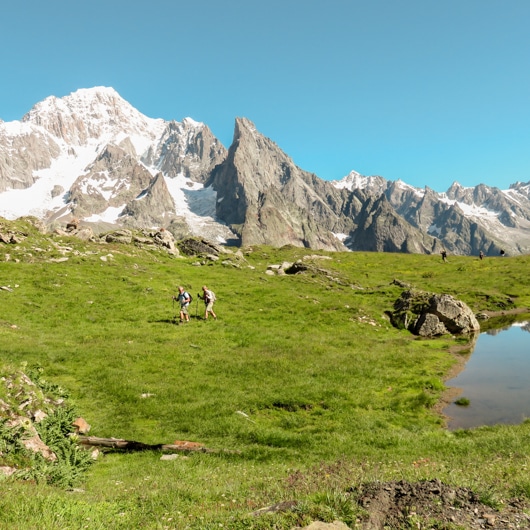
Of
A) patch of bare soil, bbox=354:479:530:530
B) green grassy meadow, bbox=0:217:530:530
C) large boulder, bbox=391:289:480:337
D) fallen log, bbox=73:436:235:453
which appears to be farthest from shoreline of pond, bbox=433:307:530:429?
fallen log, bbox=73:436:235:453

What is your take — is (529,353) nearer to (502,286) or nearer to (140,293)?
(502,286)

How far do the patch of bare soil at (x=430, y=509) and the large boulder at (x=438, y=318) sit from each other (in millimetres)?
29270

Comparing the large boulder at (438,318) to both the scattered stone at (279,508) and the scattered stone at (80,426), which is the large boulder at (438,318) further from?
the scattered stone at (279,508)

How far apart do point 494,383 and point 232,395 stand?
54.1 ft

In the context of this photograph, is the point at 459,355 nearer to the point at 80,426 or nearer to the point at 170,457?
the point at 170,457

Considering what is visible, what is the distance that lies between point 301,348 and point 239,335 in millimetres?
5357

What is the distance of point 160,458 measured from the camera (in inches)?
518

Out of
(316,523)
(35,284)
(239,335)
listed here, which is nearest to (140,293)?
(35,284)

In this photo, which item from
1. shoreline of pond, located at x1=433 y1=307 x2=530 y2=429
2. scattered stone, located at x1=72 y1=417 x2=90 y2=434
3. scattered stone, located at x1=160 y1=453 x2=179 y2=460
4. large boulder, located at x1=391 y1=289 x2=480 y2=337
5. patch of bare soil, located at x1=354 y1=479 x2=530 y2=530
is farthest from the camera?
large boulder, located at x1=391 y1=289 x2=480 y2=337

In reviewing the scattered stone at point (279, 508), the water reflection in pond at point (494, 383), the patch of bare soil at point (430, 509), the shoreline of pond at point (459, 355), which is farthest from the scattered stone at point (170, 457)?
the water reflection in pond at point (494, 383)

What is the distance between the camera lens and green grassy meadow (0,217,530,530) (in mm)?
8648

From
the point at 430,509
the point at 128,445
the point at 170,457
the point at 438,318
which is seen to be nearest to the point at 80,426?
the point at 128,445

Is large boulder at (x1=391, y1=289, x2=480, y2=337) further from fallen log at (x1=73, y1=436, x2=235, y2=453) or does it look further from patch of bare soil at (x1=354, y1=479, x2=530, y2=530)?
patch of bare soil at (x1=354, y1=479, x2=530, y2=530)

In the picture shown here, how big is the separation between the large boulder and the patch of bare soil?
29.3 m
